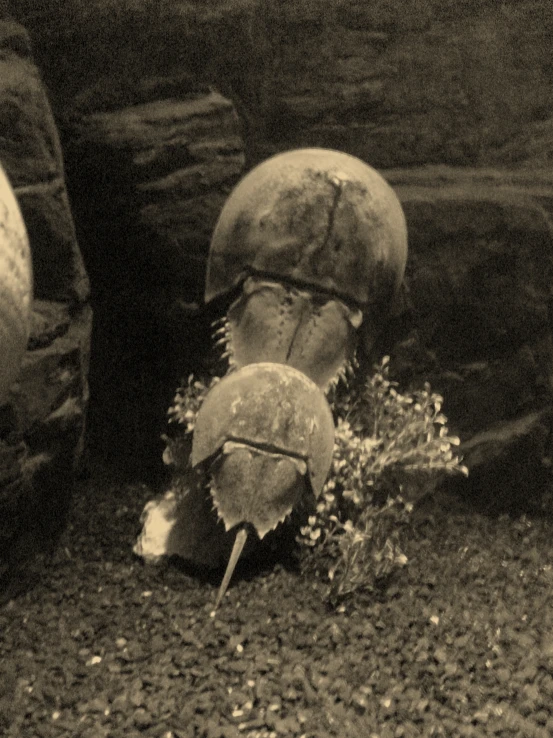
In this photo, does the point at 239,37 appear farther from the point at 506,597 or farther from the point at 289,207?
the point at 506,597

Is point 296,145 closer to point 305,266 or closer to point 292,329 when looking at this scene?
point 305,266

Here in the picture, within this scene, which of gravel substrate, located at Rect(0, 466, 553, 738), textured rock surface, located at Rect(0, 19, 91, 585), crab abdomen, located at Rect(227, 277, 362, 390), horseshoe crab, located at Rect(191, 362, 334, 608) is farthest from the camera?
crab abdomen, located at Rect(227, 277, 362, 390)

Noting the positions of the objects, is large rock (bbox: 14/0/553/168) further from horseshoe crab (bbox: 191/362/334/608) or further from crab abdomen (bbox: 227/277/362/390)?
horseshoe crab (bbox: 191/362/334/608)

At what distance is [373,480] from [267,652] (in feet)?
3.26

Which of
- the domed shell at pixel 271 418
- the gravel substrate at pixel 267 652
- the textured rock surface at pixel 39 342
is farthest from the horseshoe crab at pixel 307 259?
the gravel substrate at pixel 267 652

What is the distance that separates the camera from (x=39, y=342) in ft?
10.3

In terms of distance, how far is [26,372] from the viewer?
10.0 feet

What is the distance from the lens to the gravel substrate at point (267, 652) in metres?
2.43

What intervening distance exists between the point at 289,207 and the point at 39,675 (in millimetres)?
2191

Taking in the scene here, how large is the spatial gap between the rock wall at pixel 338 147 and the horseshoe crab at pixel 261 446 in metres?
0.88

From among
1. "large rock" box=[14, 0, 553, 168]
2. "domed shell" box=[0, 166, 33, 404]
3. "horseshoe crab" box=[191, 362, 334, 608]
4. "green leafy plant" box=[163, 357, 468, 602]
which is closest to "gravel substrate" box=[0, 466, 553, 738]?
"green leafy plant" box=[163, 357, 468, 602]

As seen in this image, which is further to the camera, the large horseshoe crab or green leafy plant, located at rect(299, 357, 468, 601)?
the large horseshoe crab

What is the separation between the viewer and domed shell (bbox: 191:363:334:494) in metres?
2.85

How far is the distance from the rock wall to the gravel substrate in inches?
37.6
